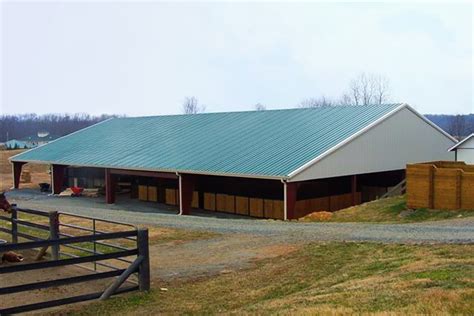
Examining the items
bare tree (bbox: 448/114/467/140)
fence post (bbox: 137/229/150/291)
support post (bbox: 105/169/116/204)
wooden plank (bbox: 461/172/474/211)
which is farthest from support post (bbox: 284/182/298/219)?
bare tree (bbox: 448/114/467/140)

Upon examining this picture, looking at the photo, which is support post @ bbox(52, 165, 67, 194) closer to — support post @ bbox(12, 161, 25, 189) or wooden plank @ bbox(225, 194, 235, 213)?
support post @ bbox(12, 161, 25, 189)

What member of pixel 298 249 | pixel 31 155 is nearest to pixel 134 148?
pixel 31 155

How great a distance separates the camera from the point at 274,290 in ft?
33.0

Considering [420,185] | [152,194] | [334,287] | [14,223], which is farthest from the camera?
[152,194]

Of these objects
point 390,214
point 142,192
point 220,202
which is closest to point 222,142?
point 220,202

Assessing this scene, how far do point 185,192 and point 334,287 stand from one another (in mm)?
23803

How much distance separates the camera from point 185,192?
32.7 meters

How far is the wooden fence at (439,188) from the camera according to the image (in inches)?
919

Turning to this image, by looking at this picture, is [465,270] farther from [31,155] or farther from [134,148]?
[31,155]

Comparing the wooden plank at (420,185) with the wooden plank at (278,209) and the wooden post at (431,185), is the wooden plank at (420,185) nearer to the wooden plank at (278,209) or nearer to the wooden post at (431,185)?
the wooden post at (431,185)

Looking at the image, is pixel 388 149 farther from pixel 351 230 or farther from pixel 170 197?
pixel 351 230

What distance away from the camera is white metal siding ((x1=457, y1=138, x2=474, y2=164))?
3497 centimetres

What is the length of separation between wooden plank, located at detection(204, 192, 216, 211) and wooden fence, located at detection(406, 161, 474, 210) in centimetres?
1331

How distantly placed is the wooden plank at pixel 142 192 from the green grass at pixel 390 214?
1704 cm
